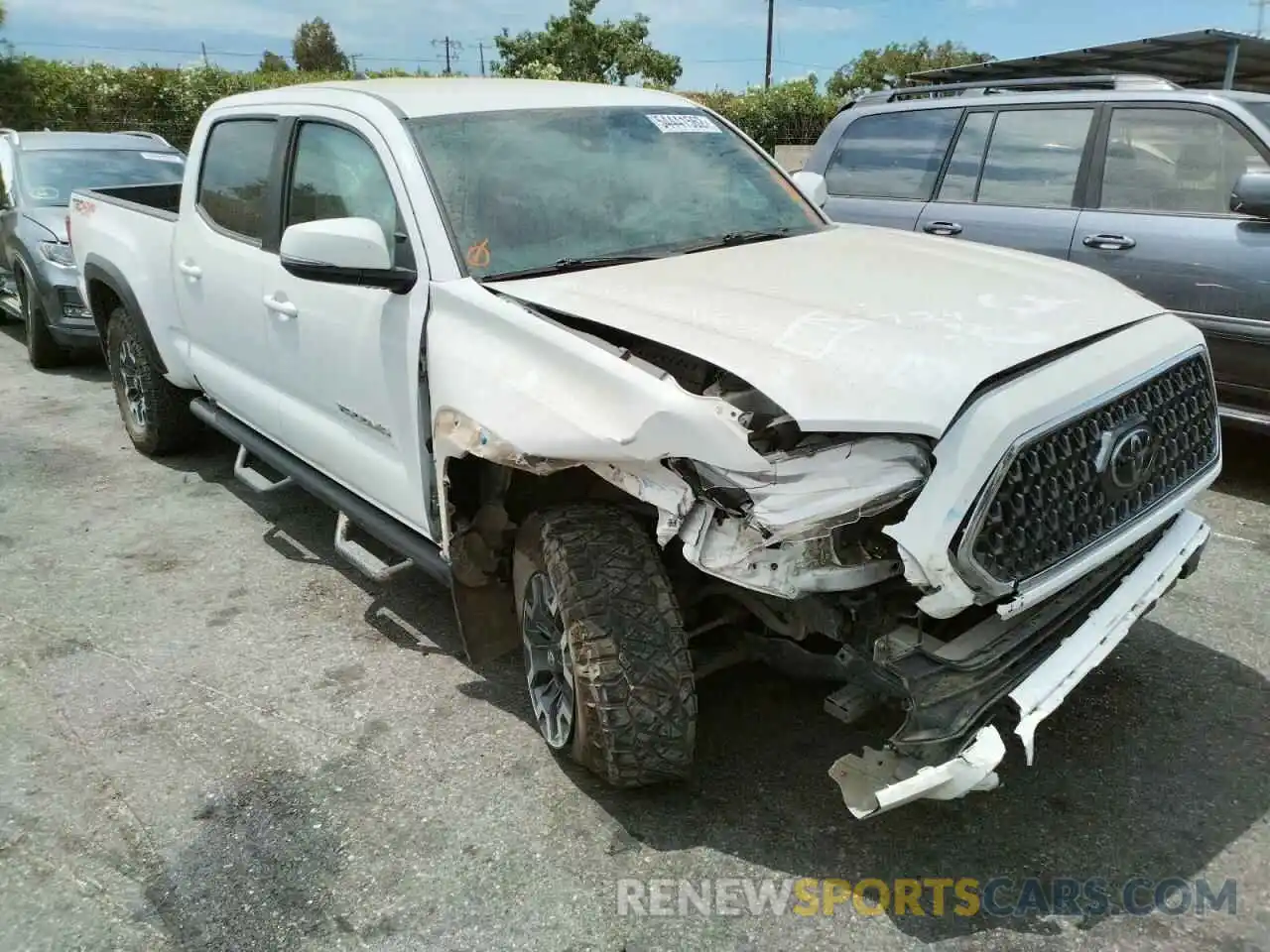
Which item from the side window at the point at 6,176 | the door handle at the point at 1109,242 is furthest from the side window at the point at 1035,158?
the side window at the point at 6,176

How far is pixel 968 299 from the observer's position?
107 inches

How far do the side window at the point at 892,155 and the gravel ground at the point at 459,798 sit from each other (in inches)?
118

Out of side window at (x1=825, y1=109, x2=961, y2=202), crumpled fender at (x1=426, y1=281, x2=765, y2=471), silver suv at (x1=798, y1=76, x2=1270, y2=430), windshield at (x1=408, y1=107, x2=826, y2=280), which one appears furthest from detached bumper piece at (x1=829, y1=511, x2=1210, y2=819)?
side window at (x1=825, y1=109, x2=961, y2=202)

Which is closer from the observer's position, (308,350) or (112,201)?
(308,350)

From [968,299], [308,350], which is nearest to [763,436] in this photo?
[968,299]

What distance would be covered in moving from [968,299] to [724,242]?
1.00 metres

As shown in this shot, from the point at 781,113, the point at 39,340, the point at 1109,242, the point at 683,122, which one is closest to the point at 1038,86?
the point at 1109,242

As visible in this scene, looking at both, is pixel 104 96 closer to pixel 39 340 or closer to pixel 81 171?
pixel 81 171

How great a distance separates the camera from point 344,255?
118 inches

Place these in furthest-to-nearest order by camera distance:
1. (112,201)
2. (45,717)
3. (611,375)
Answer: (112,201) → (45,717) → (611,375)

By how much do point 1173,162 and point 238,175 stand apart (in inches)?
175

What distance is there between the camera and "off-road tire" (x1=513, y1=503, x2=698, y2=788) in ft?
8.59

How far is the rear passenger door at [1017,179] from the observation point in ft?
17.8

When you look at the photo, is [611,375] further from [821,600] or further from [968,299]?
[968,299]
